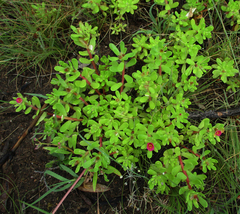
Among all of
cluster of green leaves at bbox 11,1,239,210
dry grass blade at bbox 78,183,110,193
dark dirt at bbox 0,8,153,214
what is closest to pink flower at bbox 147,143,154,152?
cluster of green leaves at bbox 11,1,239,210

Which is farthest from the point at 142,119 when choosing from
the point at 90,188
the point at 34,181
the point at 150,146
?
the point at 34,181

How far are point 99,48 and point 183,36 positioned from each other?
134 cm

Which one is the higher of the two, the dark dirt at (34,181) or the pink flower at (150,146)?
the pink flower at (150,146)

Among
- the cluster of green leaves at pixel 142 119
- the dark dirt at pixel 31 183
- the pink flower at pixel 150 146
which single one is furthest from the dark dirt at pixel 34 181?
the pink flower at pixel 150 146

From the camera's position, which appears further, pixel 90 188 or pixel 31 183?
pixel 31 183

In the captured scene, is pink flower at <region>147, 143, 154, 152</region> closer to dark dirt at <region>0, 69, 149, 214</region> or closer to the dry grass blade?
dark dirt at <region>0, 69, 149, 214</region>

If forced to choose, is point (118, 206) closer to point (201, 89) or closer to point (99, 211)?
point (99, 211)

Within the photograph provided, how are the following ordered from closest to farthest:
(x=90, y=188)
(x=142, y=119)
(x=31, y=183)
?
(x=142, y=119)
(x=90, y=188)
(x=31, y=183)

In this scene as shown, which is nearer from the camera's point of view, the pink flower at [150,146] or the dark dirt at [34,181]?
the pink flower at [150,146]

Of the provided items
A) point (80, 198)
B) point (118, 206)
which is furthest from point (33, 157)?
point (118, 206)

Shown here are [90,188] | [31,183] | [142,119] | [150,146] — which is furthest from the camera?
[31,183]

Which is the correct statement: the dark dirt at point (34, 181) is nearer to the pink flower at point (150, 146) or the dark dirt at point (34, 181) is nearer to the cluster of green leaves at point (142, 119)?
the cluster of green leaves at point (142, 119)

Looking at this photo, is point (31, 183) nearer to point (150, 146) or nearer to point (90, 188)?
point (90, 188)

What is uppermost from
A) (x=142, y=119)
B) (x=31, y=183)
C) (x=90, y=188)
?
(x=142, y=119)
